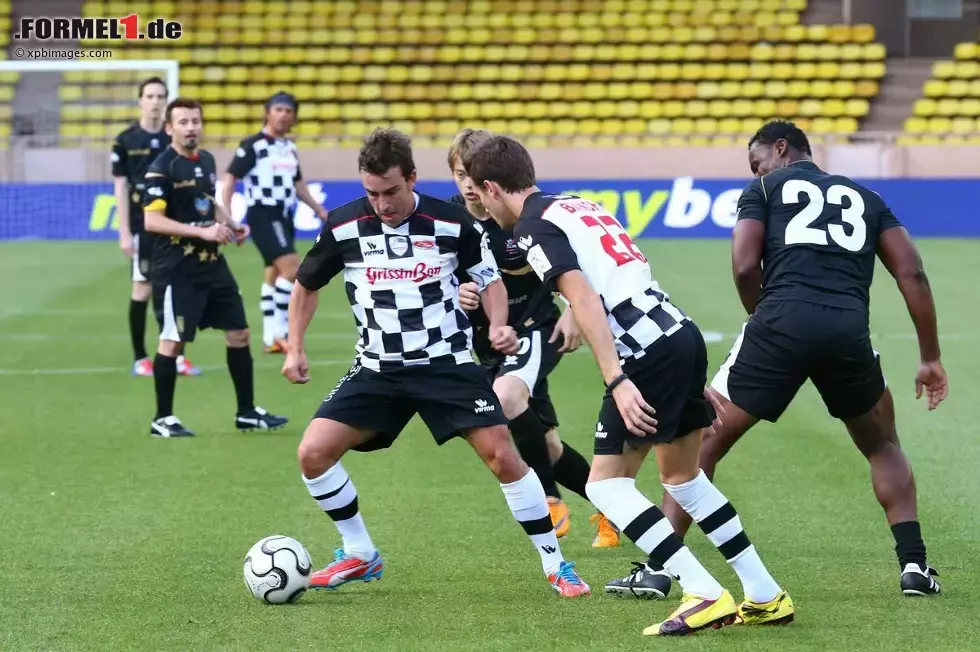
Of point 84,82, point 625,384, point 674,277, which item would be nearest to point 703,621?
point 625,384

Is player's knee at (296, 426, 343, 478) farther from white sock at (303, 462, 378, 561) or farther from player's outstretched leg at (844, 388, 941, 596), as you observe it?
player's outstretched leg at (844, 388, 941, 596)

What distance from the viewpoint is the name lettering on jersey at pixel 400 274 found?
5.35m

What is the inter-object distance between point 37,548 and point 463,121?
2141cm

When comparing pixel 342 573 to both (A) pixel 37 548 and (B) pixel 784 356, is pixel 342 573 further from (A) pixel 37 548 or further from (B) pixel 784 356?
(B) pixel 784 356

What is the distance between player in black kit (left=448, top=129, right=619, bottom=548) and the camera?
21.1ft

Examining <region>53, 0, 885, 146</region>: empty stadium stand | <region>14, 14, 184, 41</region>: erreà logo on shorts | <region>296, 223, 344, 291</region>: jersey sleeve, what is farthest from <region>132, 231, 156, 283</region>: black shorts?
<region>14, 14, 184, 41</region>: erreà logo on shorts

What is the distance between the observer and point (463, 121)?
88.2ft

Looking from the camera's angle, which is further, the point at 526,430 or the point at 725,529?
the point at 526,430

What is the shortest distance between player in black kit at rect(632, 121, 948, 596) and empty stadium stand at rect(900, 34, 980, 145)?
21.0m

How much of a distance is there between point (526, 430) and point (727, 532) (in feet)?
5.47

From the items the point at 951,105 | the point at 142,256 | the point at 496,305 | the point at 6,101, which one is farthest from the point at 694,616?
the point at 951,105

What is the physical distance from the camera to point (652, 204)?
22625 mm

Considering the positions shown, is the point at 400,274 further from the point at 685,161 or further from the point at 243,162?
the point at 685,161

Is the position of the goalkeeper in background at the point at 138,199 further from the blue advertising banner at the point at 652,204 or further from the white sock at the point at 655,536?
the blue advertising banner at the point at 652,204
